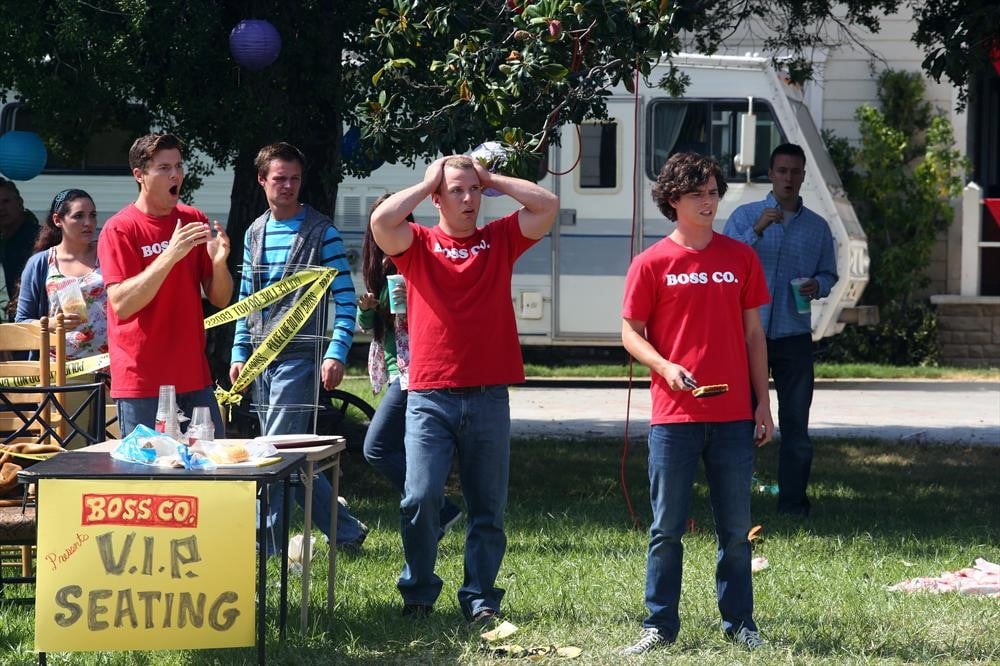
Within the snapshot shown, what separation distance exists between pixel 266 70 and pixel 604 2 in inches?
132

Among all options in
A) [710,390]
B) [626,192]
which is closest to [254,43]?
[710,390]

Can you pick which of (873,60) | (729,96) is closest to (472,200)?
(729,96)

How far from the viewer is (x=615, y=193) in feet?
51.2

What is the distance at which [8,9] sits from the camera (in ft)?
28.0

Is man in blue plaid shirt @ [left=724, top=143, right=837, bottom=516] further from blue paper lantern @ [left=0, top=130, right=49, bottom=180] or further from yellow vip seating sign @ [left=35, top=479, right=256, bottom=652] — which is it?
blue paper lantern @ [left=0, top=130, right=49, bottom=180]

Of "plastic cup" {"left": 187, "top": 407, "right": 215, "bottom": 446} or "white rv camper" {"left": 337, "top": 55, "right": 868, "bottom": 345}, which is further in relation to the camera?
"white rv camper" {"left": 337, "top": 55, "right": 868, "bottom": 345}

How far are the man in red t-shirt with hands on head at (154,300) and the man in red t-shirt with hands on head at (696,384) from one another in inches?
69.3

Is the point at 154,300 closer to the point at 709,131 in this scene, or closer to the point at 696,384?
the point at 696,384

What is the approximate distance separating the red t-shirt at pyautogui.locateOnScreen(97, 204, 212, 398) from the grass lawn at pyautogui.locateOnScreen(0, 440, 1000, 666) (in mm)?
997

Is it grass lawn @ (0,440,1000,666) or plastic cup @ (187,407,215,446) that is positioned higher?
plastic cup @ (187,407,215,446)

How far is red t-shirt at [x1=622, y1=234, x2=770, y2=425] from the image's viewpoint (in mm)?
5309

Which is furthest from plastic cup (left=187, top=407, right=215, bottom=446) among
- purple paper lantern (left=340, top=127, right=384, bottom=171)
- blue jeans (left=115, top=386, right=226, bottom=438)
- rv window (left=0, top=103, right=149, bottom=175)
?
rv window (left=0, top=103, right=149, bottom=175)

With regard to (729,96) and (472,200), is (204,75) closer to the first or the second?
(472,200)

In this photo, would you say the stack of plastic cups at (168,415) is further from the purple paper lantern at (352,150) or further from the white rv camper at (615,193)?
the white rv camper at (615,193)
